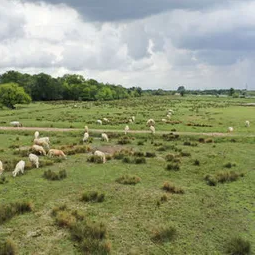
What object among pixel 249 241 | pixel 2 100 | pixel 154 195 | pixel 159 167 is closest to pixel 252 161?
pixel 159 167

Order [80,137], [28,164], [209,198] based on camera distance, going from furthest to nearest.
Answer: [80,137] < [28,164] < [209,198]

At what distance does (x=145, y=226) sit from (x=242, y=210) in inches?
194

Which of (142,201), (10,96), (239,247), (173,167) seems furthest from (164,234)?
(10,96)

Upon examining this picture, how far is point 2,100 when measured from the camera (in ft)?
263

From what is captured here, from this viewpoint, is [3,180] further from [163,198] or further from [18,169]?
[163,198]

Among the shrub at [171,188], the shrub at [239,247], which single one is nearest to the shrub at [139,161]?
the shrub at [171,188]

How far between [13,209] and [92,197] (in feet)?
12.1

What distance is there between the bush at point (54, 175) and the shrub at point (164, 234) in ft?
27.3

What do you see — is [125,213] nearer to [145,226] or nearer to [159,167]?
[145,226]

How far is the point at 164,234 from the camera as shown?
36.1 feet

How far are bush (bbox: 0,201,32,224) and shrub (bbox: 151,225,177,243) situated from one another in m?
5.80

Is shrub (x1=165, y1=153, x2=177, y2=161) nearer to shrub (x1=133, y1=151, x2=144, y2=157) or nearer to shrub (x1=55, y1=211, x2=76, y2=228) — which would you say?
shrub (x1=133, y1=151, x2=144, y2=157)

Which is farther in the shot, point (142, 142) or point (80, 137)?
point (80, 137)

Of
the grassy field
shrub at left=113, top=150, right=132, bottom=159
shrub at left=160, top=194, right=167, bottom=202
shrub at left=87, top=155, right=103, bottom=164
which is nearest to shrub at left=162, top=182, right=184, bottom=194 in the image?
the grassy field
